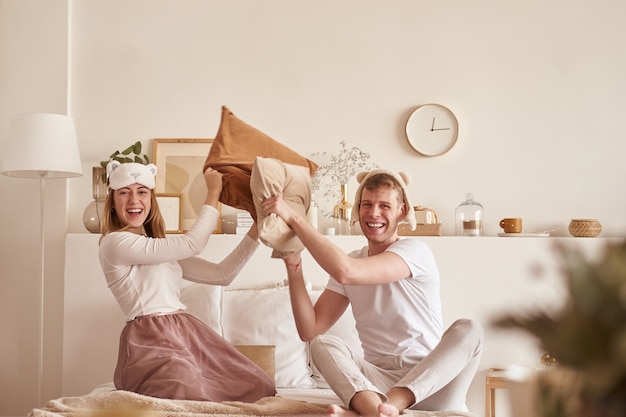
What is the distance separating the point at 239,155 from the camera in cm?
275

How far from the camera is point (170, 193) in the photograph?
416 cm

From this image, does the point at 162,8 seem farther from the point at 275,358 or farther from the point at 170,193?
the point at 275,358

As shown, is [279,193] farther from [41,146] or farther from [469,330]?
[41,146]

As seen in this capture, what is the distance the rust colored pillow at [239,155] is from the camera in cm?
274

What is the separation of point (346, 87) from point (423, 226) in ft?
3.19

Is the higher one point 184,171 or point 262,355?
point 184,171

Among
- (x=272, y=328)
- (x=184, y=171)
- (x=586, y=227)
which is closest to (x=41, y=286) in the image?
(x=184, y=171)

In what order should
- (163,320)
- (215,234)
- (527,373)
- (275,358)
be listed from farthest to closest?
(215,234) → (275,358) → (163,320) → (527,373)

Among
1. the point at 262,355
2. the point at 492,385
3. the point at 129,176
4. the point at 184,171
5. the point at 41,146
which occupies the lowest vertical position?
the point at 492,385

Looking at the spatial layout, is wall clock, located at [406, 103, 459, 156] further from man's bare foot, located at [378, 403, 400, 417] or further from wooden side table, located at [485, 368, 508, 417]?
man's bare foot, located at [378, 403, 400, 417]

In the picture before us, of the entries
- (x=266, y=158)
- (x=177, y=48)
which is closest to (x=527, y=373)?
(x=266, y=158)

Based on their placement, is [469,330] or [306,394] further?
[306,394]

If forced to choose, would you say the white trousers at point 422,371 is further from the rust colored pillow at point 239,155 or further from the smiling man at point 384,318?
the rust colored pillow at point 239,155

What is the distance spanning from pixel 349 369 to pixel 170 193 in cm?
212
